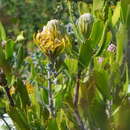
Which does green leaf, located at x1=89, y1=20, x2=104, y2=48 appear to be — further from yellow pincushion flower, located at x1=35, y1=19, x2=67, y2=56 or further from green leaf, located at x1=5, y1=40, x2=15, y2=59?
green leaf, located at x1=5, y1=40, x2=15, y2=59

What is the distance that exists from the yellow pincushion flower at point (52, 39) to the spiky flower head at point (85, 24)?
38 mm

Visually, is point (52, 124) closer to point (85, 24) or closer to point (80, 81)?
point (80, 81)

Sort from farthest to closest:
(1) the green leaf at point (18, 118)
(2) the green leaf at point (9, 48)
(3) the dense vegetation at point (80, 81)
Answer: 1. (2) the green leaf at point (9, 48)
2. (1) the green leaf at point (18, 118)
3. (3) the dense vegetation at point (80, 81)

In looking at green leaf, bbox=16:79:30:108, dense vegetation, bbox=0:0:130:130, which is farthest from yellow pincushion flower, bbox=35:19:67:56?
green leaf, bbox=16:79:30:108

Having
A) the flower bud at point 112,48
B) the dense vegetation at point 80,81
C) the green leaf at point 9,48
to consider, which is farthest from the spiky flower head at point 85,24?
the green leaf at point 9,48

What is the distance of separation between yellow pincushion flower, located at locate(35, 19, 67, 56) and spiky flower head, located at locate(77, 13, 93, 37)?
0.04m

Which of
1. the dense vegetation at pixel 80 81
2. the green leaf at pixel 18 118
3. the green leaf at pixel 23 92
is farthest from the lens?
the green leaf at pixel 23 92

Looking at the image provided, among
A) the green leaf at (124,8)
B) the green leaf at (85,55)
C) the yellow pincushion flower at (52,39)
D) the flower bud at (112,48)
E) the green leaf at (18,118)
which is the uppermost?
the green leaf at (124,8)

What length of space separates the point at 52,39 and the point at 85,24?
2.9 inches

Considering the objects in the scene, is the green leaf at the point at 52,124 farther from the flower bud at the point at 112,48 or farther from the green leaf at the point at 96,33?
the flower bud at the point at 112,48

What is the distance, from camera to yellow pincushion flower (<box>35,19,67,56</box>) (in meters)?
0.91

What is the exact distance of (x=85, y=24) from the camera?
0.93 meters

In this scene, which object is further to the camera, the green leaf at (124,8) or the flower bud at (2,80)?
the flower bud at (2,80)

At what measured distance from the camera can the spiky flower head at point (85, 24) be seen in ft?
3.05
